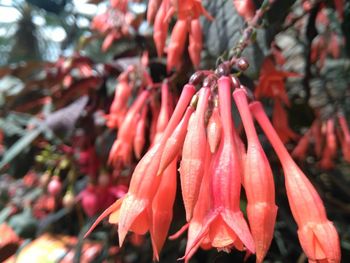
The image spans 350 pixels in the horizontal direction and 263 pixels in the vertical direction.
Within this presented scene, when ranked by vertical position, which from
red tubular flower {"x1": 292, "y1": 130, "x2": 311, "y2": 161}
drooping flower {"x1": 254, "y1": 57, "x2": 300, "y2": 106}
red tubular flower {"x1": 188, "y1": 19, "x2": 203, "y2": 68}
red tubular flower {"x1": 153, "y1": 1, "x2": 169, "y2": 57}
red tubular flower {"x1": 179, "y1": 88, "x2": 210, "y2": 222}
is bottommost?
red tubular flower {"x1": 179, "y1": 88, "x2": 210, "y2": 222}

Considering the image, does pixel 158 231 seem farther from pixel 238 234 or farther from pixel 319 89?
pixel 319 89

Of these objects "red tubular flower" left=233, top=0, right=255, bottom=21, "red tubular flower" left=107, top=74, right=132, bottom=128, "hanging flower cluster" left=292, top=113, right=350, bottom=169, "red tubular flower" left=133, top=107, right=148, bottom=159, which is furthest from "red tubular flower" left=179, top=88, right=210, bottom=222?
"hanging flower cluster" left=292, top=113, right=350, bottom=169

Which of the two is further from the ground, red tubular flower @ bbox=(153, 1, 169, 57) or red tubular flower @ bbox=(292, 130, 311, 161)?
red tubular flower @ bbox=(153, 1, 169, 57)

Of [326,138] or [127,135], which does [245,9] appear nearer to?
[127,135]

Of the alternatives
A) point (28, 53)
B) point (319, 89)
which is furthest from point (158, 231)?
point (28, 53)

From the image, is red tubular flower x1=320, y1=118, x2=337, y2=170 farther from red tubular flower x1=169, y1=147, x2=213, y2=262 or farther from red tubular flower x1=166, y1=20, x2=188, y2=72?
red tubular flower x1=169, y1=147, x2=213, y2=262

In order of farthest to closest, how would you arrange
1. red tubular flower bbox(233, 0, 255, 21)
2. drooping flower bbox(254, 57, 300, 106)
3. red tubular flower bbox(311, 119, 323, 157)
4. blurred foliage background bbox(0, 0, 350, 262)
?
red tubular flower bbox(311, 119, 323, 157) → blurred foliage background bbox(0, 0, 350, 262) → drooping flower bbox(254, 57, 300, 106) → red tubular flower bbox(233, 0, 255, 21)

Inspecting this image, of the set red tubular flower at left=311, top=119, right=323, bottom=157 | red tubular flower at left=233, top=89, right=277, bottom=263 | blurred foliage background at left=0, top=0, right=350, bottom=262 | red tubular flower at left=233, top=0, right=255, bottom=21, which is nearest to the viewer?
red tubular flower at left=233, top=89, right=277, bottom=263
